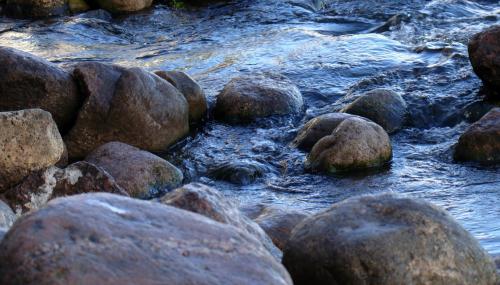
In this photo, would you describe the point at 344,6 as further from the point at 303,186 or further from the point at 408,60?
the point at 303,186

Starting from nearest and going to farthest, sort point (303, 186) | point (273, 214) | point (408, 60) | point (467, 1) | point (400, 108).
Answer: point (273, 214) < point (303, 186) < point (400, 108) < point (408, 60) < point (467, 1)

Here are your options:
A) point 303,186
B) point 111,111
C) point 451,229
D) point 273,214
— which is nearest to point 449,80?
point 303,186

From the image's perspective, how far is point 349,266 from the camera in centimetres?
426

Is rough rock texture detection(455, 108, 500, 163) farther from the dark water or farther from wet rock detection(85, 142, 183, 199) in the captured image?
wet rock detection(85, 142, 183, 199)

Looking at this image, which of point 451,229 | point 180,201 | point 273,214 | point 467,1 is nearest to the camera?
point 180,201

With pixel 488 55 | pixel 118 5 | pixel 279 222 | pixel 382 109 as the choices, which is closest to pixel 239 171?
pixel 382 109

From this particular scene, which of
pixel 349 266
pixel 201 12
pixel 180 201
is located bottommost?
pixel 201 12

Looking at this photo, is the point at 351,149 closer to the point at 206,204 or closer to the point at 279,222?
the point at 279,222

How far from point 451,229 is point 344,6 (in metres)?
12.6

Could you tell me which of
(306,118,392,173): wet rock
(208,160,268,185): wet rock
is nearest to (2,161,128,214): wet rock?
(208,160,268,185): wet rock

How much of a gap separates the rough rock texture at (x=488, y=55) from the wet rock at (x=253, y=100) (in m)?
2.31

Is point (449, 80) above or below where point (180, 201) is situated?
below

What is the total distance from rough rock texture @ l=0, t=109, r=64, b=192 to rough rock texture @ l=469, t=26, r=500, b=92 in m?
6.00

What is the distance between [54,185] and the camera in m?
6.67
